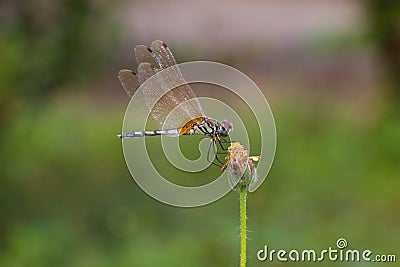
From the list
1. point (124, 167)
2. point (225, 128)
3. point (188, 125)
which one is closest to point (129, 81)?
point (188, 125)

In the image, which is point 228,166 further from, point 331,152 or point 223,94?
point 223,94

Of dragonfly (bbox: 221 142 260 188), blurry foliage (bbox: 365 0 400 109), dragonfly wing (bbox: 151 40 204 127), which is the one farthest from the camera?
blurry foliage (bbox: 365 0 400 109)

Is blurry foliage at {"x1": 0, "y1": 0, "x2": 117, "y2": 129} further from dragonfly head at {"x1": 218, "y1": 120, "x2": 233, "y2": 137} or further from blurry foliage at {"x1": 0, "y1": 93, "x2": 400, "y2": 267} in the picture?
dragonfly head at {"x1": 218, "y1": 120, "x2": 233, "y2": 137}

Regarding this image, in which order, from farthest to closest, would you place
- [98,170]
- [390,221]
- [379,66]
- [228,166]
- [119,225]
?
[379,66] < [98,170] < [390,221] < [119,225] < [228,166]

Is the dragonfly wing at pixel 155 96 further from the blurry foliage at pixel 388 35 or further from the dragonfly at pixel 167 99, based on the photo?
the blurry foliage at pixel 388 35

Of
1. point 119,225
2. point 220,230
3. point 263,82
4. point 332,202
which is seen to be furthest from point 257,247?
point 263,82

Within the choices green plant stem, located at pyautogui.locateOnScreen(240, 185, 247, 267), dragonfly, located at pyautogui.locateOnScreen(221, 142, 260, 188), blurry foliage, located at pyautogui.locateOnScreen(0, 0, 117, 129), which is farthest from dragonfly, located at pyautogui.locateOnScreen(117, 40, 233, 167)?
blurry foliage, located at pyautogui.locateOnScreen(0, 0, 117, 129)

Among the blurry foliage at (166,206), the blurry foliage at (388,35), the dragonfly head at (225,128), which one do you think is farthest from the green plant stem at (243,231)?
the blurry foliage at (388,35)
